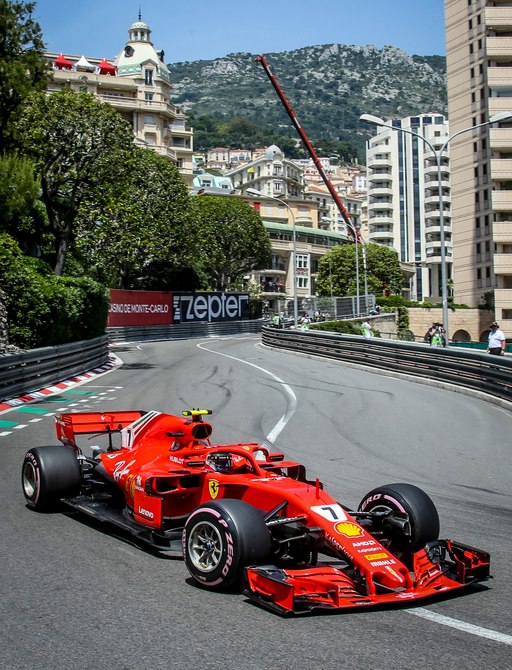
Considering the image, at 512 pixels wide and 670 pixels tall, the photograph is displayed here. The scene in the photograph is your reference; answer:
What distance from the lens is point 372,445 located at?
1192 centimetres

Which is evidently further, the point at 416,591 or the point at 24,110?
the point at 24,110

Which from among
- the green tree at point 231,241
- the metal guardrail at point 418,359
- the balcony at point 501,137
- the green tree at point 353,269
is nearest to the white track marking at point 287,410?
the metal guardrail at point 418,359

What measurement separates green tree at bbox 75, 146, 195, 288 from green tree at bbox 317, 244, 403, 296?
39435 millimetres

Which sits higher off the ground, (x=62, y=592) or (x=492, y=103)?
(x=492, y=103)

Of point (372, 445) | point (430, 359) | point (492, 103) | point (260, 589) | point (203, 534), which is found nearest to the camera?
point (260, 589)

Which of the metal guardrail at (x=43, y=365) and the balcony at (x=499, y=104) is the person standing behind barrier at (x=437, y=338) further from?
the balcony at (x=499, y=104)

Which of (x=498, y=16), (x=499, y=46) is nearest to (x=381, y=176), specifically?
(x=498, y=16)

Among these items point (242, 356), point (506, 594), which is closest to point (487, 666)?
point (506, 594)

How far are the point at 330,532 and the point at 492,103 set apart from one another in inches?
2388

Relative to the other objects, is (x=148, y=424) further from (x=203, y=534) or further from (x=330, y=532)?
(x=330, y=532)

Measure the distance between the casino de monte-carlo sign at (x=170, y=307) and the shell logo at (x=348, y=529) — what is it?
43222 millimetres

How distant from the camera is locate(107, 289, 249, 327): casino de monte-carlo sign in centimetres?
4916

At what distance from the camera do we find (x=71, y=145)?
28.5 metres

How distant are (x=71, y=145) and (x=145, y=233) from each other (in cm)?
2390
